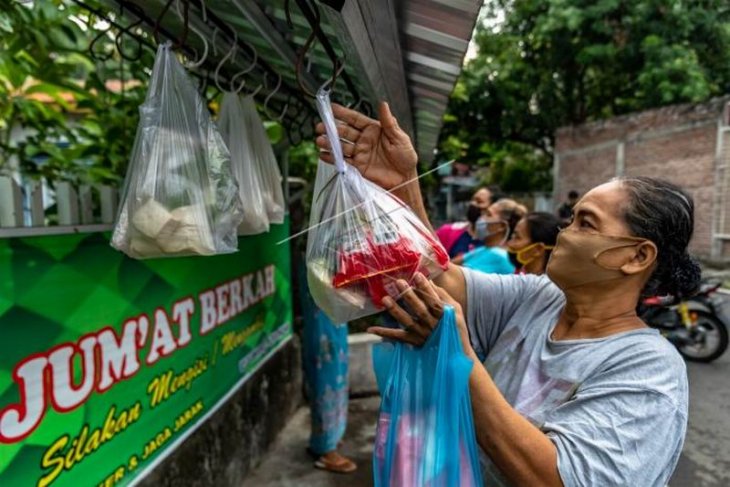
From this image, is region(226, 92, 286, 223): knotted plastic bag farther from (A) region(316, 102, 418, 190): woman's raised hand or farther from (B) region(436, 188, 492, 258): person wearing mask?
(B) region(436, 188, 492, 258): person wearing mask

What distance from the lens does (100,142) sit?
2740 millimetres

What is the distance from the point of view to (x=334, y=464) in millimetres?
3039

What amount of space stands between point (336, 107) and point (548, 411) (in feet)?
2.66

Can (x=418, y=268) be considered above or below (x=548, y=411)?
above

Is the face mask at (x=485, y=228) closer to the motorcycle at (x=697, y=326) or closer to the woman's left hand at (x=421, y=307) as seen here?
the woman's left hand at (x=421, y=307)

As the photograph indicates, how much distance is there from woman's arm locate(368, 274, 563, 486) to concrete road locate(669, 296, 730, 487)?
2.67 meters

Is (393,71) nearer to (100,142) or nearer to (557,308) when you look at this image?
(557,308)

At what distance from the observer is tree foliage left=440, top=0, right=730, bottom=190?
34.2 ft

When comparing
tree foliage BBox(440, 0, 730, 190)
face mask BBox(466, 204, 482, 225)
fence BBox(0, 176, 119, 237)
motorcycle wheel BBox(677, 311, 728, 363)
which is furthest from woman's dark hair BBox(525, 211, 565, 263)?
tree foliage BBox(440, 0, 730, 190)

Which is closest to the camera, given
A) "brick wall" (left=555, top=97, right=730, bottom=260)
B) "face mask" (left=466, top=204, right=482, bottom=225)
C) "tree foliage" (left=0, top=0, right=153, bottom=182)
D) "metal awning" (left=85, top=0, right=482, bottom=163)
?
"metal awning" (left=85, top=0, right=482, bottom=163)

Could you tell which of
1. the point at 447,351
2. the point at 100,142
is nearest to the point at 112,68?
the point at 100,142

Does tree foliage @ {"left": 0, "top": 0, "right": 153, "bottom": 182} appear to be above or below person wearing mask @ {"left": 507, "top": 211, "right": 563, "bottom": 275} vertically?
above

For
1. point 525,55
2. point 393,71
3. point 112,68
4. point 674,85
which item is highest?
point 525,55

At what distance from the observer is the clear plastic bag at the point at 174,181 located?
1.17 metres
